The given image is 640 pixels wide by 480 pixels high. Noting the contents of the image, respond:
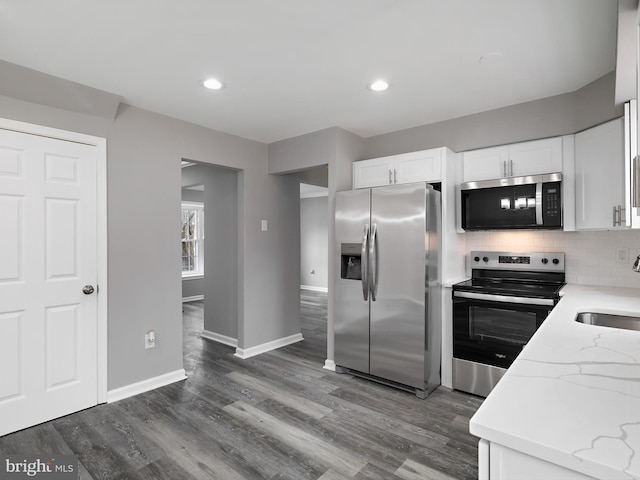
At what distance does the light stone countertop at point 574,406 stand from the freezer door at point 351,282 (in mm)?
2000

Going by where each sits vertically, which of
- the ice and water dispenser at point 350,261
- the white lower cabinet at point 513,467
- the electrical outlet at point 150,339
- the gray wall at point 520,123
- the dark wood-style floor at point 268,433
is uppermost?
the gray wall at point 520,123

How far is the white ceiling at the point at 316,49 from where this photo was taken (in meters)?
1.82

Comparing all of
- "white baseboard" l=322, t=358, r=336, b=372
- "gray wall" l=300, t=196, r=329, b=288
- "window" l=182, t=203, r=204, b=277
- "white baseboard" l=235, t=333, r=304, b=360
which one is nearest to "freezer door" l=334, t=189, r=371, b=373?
"white baseboard" l=322, t=358, r=336, b=372

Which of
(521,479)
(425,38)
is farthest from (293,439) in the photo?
(425,38)

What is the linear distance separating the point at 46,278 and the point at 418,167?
10.3ft

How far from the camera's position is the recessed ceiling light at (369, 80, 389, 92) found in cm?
264

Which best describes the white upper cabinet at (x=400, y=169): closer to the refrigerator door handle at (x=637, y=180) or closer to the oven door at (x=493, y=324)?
the oven door at (x=493, y=324)

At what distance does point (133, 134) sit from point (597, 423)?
3452mm

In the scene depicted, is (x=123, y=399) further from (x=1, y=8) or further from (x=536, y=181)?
(x=536, y=181)

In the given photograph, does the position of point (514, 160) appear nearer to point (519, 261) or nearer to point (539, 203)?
point (539, 203)

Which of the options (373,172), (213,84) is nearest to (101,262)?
(213,84)

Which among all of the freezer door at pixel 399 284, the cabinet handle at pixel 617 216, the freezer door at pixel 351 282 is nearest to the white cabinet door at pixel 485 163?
the freezer door at pixel 399 284

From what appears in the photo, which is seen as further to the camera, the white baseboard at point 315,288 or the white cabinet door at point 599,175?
the white baseboard at point 315,288

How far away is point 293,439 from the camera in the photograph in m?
2.38
